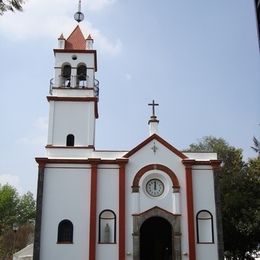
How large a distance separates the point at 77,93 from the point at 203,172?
9500mm

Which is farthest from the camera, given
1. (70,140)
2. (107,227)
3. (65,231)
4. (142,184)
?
(70,140)

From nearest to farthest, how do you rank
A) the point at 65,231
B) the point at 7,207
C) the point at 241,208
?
the point at 65,231 < the point at 241,208 < the point at 7,207

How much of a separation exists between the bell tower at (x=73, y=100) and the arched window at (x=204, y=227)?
26.0 feet

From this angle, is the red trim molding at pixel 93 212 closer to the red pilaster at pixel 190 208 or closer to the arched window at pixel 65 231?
the arched window at pixel 65 231

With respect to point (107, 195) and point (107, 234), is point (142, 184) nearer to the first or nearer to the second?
point (107, 195)

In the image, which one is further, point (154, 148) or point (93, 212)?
point (154, 148)

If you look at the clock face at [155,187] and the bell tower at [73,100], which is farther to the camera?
the bell tower at [73,100]

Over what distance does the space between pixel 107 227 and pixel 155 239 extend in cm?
423

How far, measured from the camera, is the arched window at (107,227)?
26.4 metres

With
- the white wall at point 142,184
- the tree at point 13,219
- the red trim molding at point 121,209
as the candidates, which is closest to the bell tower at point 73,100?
the red trim molding at point 121,209

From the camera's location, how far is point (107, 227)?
87.3 ft

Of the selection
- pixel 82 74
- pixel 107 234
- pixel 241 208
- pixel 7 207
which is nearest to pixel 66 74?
pixel 82 74

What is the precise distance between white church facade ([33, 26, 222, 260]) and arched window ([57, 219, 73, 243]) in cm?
6

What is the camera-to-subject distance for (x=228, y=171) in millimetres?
38688
